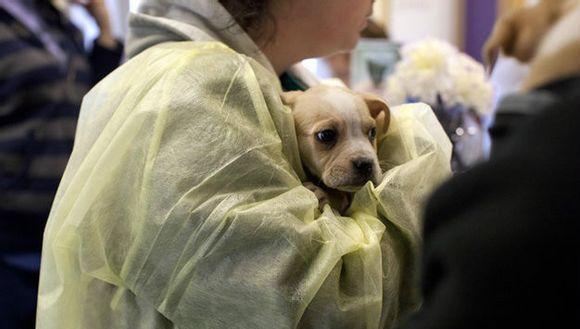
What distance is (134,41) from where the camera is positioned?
947mm

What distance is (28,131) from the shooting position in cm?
131

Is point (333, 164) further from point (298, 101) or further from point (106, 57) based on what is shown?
point (106, 57)

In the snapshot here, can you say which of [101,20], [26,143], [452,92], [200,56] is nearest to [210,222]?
[200,56]

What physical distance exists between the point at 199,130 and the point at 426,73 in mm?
916

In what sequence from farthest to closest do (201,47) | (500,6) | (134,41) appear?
(500,6), (134,41), (201,47)

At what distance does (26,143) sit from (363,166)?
71 centimetres

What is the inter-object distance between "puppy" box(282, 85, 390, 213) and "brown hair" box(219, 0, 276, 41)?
0.11 m

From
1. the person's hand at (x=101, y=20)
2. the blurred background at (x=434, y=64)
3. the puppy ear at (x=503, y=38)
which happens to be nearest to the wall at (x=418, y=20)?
the blurred background at (x=434, y=64)

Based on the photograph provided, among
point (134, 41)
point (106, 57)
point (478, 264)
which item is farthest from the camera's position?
point (106, 57)

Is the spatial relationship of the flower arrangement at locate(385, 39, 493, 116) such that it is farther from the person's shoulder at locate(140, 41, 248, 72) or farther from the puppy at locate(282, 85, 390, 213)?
the person's shoulder at locate(140, 41, 248, 72)

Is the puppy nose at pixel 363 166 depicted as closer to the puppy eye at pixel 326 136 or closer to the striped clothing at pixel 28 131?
the puppy eye at pixel 326 136

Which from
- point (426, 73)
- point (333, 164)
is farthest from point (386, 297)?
point (426, 73)

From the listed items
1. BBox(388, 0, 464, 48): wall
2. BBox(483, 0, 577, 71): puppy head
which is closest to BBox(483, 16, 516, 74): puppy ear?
BBox(483, 0, 577, 71): puppy head

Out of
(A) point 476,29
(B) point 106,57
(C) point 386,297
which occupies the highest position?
(C) point 386,297
